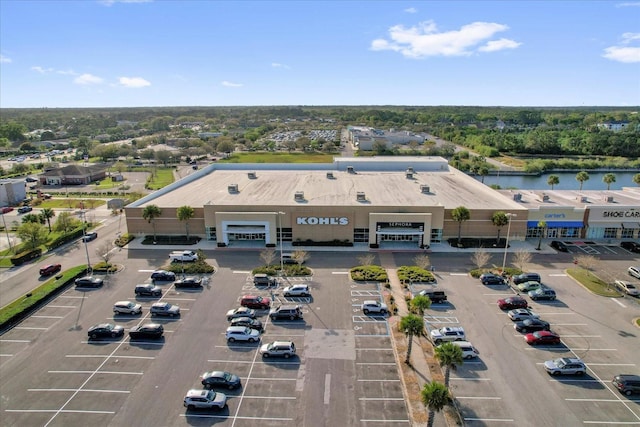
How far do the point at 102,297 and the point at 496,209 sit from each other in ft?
175

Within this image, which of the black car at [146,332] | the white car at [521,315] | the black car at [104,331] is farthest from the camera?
the white car at [521,315]

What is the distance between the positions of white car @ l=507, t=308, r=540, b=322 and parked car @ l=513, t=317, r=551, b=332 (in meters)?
1.09

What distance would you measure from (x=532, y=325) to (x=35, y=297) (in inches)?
1963

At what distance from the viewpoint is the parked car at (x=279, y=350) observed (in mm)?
33656

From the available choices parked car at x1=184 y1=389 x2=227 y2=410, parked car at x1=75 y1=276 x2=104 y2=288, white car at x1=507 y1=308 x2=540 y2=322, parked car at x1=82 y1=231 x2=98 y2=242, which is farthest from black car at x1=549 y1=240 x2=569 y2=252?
parked car at x1=82 y1=231 x2=98 y2=242

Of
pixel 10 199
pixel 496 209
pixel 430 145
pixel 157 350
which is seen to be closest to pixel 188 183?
pixel 10 199

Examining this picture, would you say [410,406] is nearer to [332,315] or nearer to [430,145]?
[332,315]

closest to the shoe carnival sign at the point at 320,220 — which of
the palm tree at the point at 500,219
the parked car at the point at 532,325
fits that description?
the palm tree at the point at 500,219

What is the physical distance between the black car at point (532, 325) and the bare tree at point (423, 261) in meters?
13.9

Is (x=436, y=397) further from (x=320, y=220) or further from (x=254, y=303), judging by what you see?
→ (x=320, y=220)

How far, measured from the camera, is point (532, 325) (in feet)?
122

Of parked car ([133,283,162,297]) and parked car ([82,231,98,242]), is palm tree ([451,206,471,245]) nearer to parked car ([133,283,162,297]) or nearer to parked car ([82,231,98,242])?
parked car ([133,283,162,297])

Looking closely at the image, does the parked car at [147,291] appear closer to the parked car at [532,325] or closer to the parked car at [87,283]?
the parked car at [87,283]

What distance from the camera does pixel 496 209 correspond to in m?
60.4
